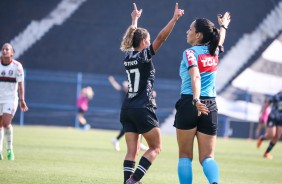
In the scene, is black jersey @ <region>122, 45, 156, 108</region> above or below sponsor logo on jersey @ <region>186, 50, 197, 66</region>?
below

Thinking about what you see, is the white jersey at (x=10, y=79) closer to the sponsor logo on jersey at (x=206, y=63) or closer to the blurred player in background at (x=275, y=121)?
the sponsor logo on jersey at (x=206, y=63)

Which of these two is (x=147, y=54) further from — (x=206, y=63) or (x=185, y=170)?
(x=185, y=170)

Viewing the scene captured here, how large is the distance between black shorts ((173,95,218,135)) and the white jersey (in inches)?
247

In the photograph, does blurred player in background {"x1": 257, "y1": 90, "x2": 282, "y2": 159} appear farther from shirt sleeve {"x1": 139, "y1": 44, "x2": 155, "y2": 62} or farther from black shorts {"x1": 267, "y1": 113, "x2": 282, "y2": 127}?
shirt sleeve {"x1": 139, "y1": 44, "x2": 155, "y2": 62}

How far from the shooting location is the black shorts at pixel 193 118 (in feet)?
27.5

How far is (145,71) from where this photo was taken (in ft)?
30.0

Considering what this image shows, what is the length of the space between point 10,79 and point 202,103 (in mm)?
6759

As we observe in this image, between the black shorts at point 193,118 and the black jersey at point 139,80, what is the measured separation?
0.80 metres

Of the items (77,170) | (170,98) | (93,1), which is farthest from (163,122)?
(77,170)

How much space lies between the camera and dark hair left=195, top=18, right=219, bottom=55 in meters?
8.49

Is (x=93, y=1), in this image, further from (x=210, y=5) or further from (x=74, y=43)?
(x=210, y=5)

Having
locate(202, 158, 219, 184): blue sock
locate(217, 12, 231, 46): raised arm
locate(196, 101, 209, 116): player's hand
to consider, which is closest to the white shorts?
locate(217, 12, 231, 46): raised arm

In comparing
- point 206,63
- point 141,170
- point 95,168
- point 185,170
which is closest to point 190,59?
point 206,63

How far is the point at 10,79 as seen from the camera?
14086mm
